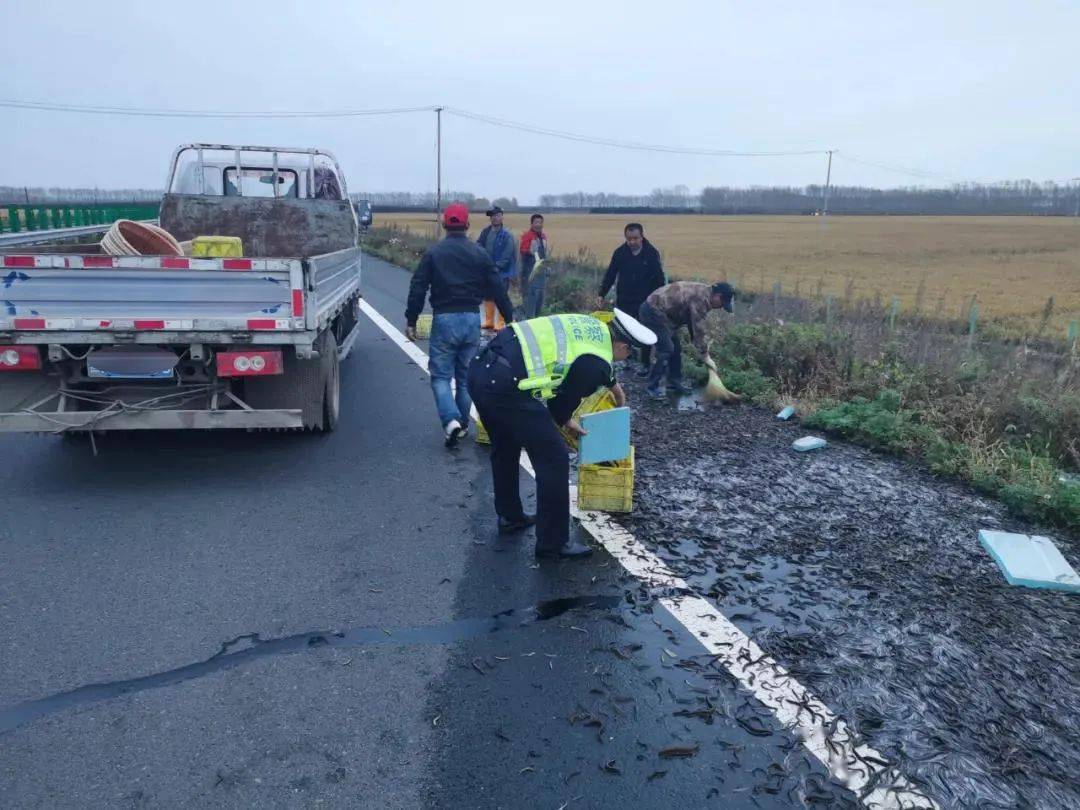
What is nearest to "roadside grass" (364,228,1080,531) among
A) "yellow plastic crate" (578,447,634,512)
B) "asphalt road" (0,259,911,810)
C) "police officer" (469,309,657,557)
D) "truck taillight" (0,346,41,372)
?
"yellow plastic crate" (578,447,634,512)

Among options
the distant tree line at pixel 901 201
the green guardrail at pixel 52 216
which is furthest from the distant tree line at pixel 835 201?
the green guardrail at pixel 52 216

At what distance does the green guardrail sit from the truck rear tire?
1093 centimetres

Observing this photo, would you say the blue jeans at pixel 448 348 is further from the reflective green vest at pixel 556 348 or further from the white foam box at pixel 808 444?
the white foam box at pixel 808 444

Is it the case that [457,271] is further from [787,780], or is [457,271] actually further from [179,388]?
[787,780]

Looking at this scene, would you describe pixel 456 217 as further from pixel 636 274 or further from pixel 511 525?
pixel 636 274

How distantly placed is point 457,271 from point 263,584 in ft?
10.8

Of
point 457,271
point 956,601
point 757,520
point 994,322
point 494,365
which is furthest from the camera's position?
point 994,322

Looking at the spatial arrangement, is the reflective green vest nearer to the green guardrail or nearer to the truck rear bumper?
the truck rear bumper

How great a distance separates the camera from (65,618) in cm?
399

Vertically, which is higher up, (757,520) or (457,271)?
(457,271)

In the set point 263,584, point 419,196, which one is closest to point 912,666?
point 263,584

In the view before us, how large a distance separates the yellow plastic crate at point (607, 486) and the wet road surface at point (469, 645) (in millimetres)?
171

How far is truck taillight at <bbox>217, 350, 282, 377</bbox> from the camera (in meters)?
5.88

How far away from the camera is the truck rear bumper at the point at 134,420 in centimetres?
572
